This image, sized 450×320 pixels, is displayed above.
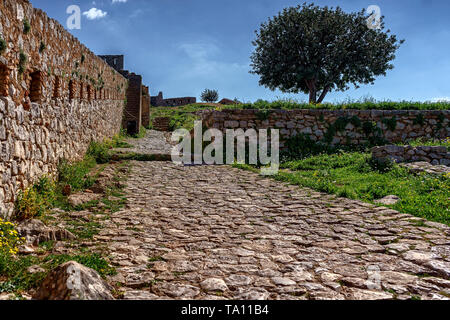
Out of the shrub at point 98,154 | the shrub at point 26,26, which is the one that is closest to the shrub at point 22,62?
the shrub at point 26,26

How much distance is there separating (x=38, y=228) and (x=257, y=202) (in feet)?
12.1

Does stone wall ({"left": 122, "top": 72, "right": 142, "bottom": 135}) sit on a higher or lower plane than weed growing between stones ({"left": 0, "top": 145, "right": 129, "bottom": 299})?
higher

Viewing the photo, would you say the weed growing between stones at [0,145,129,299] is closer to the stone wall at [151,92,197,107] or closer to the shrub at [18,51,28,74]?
the shrub at [18,51,28,74]

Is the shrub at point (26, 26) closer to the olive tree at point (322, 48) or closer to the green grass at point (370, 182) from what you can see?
the green grass at point (370, 182)

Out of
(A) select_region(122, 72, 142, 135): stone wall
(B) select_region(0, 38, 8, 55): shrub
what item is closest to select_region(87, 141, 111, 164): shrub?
(B) select_region(0, 38, 8, 55): shrub

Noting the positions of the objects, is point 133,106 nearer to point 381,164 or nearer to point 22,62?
point 381,164

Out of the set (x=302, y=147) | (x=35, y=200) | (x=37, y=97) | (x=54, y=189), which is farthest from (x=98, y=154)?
(x=302, y=147)

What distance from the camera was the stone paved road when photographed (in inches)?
123

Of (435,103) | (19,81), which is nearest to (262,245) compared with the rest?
(19,81)

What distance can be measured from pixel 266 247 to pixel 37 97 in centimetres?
455

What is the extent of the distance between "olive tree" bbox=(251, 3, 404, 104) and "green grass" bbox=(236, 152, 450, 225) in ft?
47.9

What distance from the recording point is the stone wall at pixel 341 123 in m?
12.2

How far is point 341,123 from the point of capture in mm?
12461

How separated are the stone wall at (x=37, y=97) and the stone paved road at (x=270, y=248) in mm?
1621
